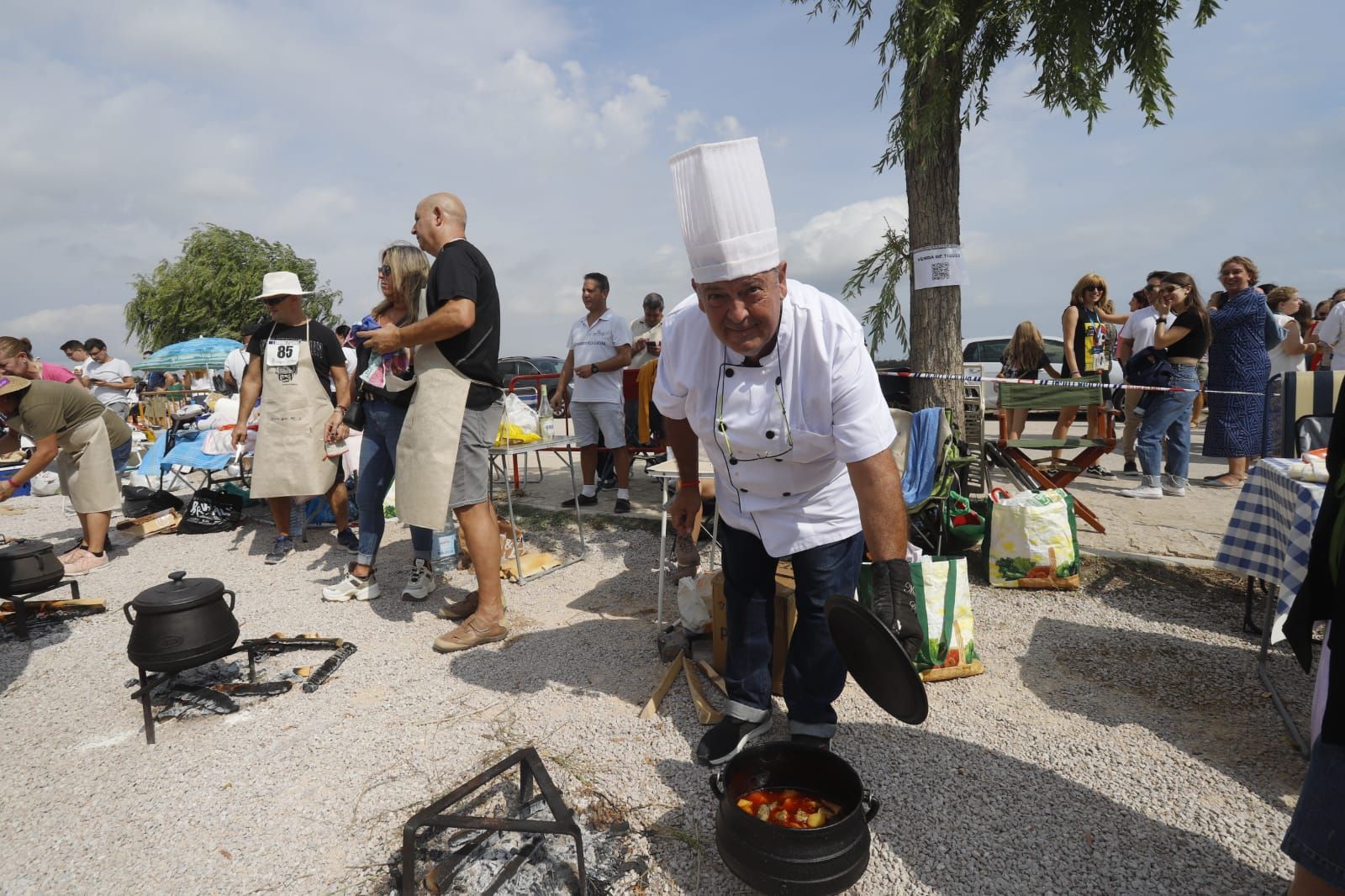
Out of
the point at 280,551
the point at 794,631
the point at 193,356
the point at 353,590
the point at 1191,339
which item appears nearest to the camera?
the point at 794,631

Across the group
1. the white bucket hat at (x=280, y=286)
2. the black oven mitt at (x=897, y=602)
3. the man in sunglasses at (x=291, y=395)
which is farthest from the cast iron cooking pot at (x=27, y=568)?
the black oven mitt at (x=897, y=602)

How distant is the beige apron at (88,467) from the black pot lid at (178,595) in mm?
2920

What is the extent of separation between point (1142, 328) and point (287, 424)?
26.4 ft

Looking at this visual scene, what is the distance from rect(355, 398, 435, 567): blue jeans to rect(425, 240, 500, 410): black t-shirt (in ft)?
2.57

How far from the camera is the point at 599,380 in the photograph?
609 centimetres

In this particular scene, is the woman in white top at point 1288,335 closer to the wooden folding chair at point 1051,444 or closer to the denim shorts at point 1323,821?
the wooden folding chair at point 1051,444

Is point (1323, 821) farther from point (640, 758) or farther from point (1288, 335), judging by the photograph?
point (1288, 335)

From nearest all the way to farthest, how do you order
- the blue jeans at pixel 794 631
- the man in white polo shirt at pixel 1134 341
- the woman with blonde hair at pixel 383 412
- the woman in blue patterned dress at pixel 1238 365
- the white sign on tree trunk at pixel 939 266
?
the blue jeans at pixel 794 631
the woman with blonde hair at pixel 383 412
the white sign on tree trunk at pixel 939 266
the woman in blue patterned dress at pixel 1238 365
the man in white polo shirt at pixel 1134 341

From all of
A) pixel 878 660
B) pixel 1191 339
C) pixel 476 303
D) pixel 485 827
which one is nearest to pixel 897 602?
pixel 878 660

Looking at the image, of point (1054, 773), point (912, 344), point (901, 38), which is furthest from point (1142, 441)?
point (1054, 773)

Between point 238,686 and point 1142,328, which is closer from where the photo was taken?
point 238,686

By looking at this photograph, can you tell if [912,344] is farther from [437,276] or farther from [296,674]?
[296,674]

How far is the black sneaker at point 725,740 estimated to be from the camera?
8.32 ft

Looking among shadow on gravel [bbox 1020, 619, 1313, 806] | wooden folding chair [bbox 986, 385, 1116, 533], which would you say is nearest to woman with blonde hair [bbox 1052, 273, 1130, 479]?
wooden folding chair [bbox 986, 385, 1116, 533]
